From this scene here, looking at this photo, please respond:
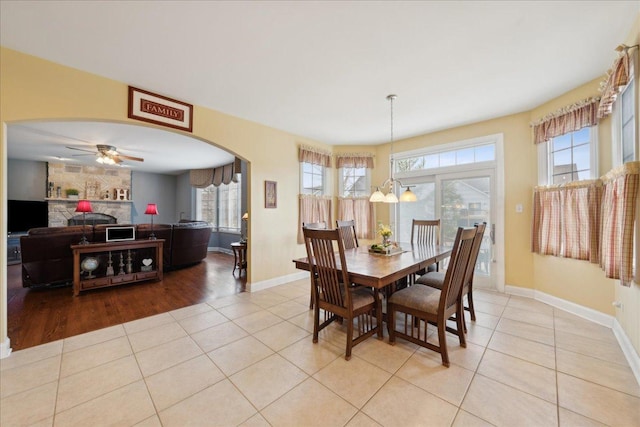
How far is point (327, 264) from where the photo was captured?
6.87ft

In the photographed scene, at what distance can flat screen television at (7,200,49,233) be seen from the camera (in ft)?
19.7

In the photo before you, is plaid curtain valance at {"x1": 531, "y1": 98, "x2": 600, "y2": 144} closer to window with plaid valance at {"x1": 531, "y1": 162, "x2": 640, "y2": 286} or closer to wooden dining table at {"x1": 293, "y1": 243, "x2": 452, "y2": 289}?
window with plaid valance at {"x1": 531, "y1": 162, "x2": 640, "y2": 286}

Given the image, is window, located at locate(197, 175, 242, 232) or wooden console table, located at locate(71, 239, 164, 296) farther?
window, located at locate(197, 175, 242, 232)

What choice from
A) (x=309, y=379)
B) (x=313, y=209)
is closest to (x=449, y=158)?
(x=313, y=209)

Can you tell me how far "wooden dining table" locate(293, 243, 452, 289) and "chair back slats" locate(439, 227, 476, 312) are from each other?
337 mm

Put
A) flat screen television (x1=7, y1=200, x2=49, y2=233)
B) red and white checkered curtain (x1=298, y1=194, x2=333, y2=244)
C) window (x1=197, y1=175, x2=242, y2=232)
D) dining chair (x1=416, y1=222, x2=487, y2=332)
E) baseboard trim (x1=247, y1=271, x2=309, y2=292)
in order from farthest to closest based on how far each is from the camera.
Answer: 1. window (x1=197, y1=175, x2=242, y2=232)
2. flat screen television (x1=7, y1=200, x2=49, y2=233)
3. red and white checkered curtain (x1=298, y1=194, x2=333, y2=244)
4. baseboard trim (x1=247, y1=271, x2=309, y2=292)
5. dining chair (x1=416, y1=222, x2=487, y2=332)

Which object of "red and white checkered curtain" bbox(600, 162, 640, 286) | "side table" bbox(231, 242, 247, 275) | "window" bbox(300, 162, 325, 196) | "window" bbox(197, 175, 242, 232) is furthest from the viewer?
"window" bbox(197, 175, 242, 232)

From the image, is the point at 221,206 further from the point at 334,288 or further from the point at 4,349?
the point at 334,288

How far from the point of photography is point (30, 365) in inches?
76.0

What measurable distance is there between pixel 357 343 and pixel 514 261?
2826 millimetres

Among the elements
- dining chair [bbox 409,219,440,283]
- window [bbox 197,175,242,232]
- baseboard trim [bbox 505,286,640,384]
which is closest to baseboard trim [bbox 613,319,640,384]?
baseboard trim [bbox 505,286,640,384]

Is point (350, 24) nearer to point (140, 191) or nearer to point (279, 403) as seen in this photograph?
point (279, 403)

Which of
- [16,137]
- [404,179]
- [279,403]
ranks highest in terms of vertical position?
A: [16,137]

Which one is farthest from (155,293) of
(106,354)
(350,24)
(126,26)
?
(350,24)
